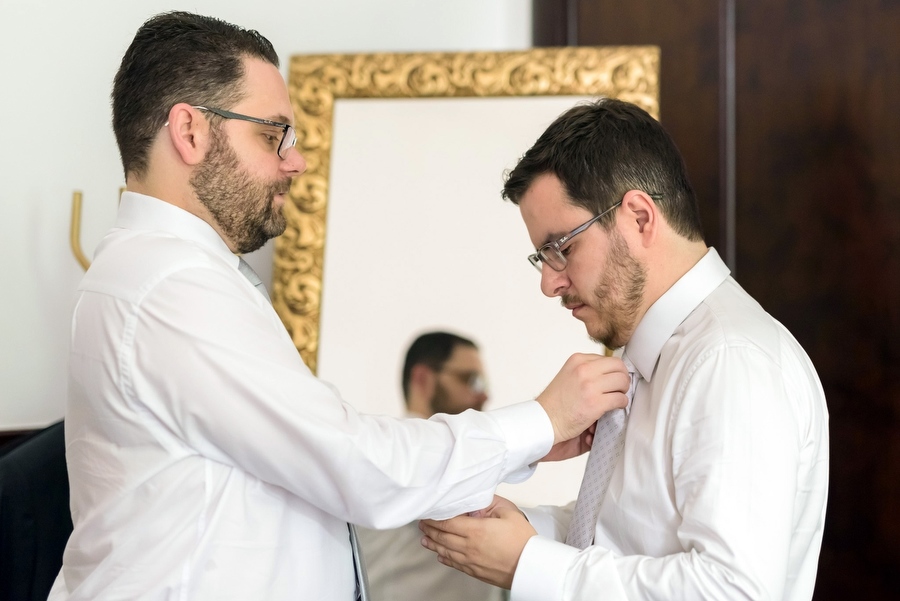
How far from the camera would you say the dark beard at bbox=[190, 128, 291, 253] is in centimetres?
145

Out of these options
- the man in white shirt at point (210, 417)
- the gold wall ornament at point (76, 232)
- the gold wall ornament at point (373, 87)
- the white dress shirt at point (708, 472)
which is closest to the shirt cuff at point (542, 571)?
the white dress shirt at point (708, 472)

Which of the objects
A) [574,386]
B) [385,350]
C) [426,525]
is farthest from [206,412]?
[385,350]

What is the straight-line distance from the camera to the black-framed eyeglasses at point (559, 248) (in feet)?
4.92

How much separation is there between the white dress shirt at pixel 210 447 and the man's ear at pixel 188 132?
153 mm

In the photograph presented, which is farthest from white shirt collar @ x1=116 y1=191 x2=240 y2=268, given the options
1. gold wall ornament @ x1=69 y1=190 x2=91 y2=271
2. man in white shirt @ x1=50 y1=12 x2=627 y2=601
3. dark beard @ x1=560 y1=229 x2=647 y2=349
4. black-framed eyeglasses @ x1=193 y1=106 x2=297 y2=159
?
gold wall ornament @ x1=69 y1=190 x2=91 y2=271

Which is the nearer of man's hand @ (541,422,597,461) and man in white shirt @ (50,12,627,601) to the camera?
man in white shirt @ (50,12,627,601)

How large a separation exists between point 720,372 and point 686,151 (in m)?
1.73

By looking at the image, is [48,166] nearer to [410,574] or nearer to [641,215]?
[410,574]

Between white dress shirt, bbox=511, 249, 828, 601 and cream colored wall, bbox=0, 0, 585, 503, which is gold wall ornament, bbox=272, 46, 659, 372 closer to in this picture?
cream colored wall, bbox=0, 0, 585, 503

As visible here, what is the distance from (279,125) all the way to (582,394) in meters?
0.71

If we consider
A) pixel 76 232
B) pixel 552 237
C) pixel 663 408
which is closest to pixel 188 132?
pixel 552 237

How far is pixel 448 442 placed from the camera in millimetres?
1355

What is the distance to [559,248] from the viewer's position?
5.10ft

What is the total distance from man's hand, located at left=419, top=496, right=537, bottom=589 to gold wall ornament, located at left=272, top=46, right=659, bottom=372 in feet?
4.06
